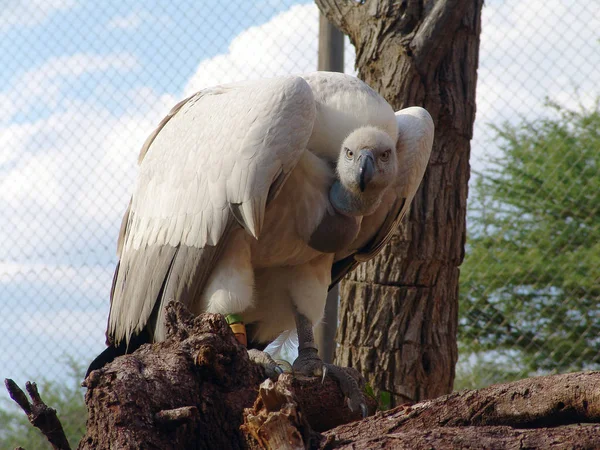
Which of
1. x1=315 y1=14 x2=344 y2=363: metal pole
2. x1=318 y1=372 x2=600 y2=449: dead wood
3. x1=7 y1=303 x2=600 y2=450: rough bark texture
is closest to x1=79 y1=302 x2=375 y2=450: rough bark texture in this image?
x1=7 y1=303 x2=600 y2=450: rough bark texture

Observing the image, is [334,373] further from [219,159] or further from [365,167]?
[219,159]

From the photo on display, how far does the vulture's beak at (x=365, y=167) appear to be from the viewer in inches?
116

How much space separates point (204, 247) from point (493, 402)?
137cm

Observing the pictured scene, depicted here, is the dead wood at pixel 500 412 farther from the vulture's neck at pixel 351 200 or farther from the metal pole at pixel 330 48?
the metal pole at pixel 330 48

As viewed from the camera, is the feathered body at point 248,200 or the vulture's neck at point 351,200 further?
the vulture's neck at point 351,200

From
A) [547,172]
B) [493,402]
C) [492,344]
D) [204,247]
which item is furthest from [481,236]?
[493,402]

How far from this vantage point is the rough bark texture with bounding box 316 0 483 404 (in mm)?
4012

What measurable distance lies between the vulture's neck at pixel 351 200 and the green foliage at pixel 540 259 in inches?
133

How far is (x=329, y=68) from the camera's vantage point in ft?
14.9

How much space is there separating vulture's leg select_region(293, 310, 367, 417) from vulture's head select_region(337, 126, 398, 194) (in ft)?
2.32

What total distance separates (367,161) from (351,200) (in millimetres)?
196

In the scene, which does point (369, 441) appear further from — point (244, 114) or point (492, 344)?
point (492, 344)

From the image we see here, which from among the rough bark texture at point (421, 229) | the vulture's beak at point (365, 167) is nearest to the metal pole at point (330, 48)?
the rough bark texture at point (421, 229)

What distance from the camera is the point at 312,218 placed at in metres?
3.16
